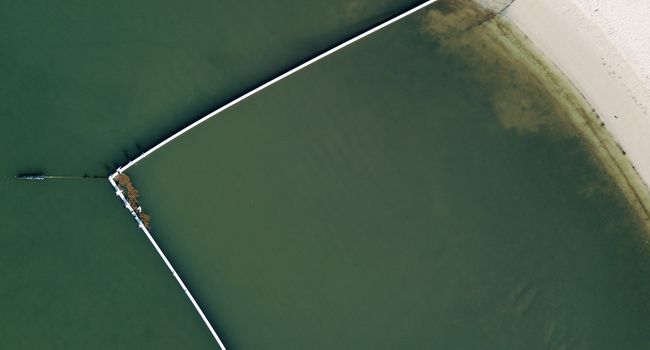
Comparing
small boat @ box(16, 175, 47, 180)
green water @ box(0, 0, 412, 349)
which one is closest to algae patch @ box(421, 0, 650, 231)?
green water @ box(0, 0, 412, 349)

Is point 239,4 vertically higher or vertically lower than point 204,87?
higher

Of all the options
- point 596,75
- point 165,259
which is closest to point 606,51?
point 596,75

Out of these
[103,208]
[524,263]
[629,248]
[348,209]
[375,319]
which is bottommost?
[629,248]

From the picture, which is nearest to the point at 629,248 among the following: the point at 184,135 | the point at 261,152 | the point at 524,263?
the point at 524,263

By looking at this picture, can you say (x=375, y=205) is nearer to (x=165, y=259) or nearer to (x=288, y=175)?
(x=288, y=175)

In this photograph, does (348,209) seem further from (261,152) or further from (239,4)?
(239,4)
